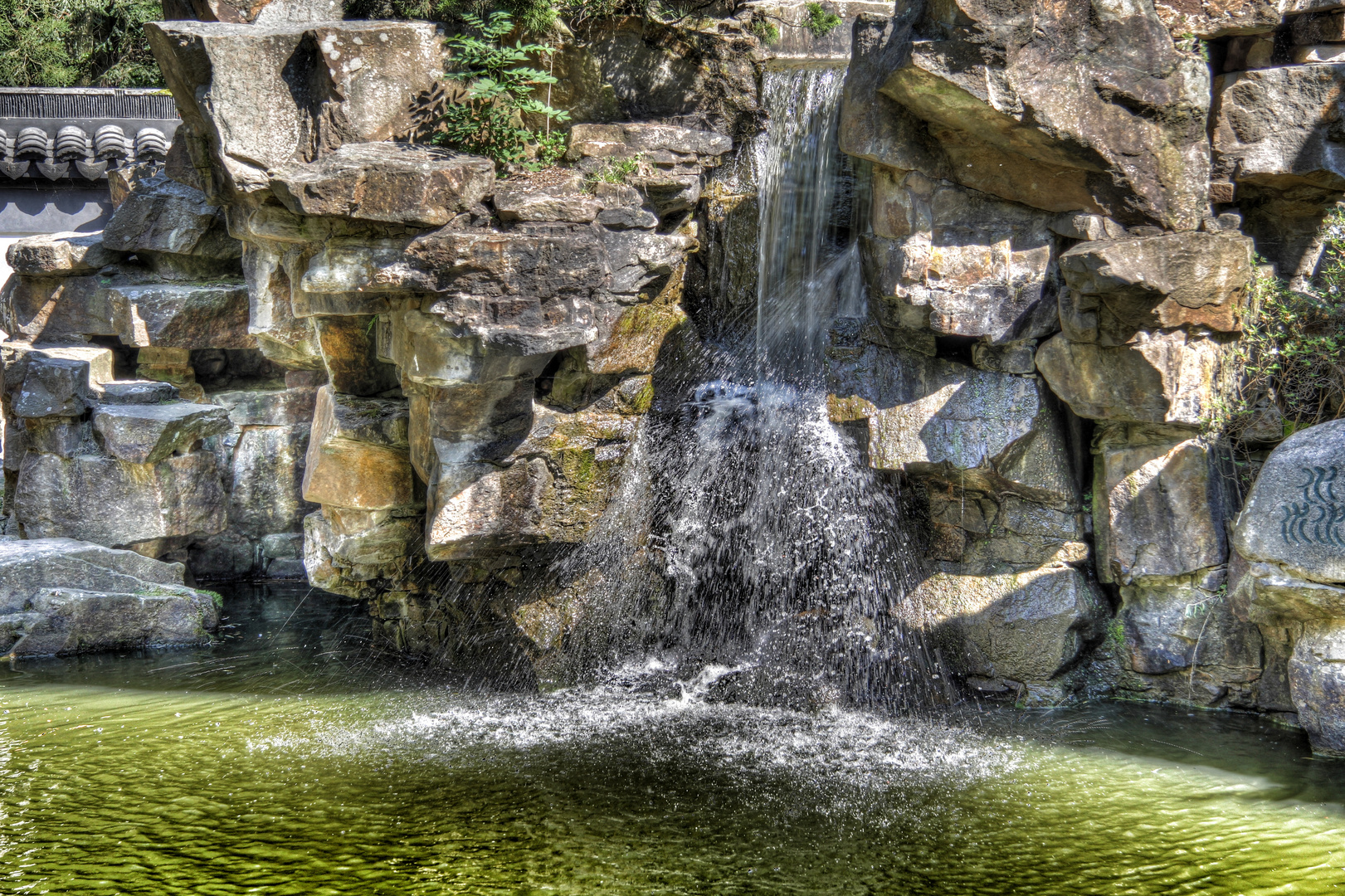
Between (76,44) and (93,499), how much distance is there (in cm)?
1175

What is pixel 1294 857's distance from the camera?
5.90 m

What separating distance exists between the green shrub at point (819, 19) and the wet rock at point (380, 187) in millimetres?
3424

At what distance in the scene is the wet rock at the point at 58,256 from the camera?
494 inches

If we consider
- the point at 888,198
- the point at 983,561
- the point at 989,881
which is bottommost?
the point at 989,881

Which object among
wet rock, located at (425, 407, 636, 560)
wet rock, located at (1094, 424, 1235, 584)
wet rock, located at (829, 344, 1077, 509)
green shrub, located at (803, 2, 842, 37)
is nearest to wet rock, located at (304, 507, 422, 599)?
wet rock, located at (425, 407, 636, 560)

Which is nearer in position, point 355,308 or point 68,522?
point 355,308

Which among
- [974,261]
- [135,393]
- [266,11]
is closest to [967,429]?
[974,261]

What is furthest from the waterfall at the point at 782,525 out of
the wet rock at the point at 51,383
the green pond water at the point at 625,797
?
the wet rock at the point at 51,383

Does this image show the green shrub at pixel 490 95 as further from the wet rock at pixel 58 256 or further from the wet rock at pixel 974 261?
the wet rock at pixel 58 256

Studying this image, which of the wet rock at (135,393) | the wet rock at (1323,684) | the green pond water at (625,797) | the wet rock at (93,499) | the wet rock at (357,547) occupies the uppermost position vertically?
the wet rock at (135,393)

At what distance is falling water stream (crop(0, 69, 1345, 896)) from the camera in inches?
232

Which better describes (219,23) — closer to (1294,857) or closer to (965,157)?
(965,157)

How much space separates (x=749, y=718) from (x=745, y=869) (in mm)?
2214

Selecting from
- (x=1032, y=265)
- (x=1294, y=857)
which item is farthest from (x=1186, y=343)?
(x=1294, y=857)
